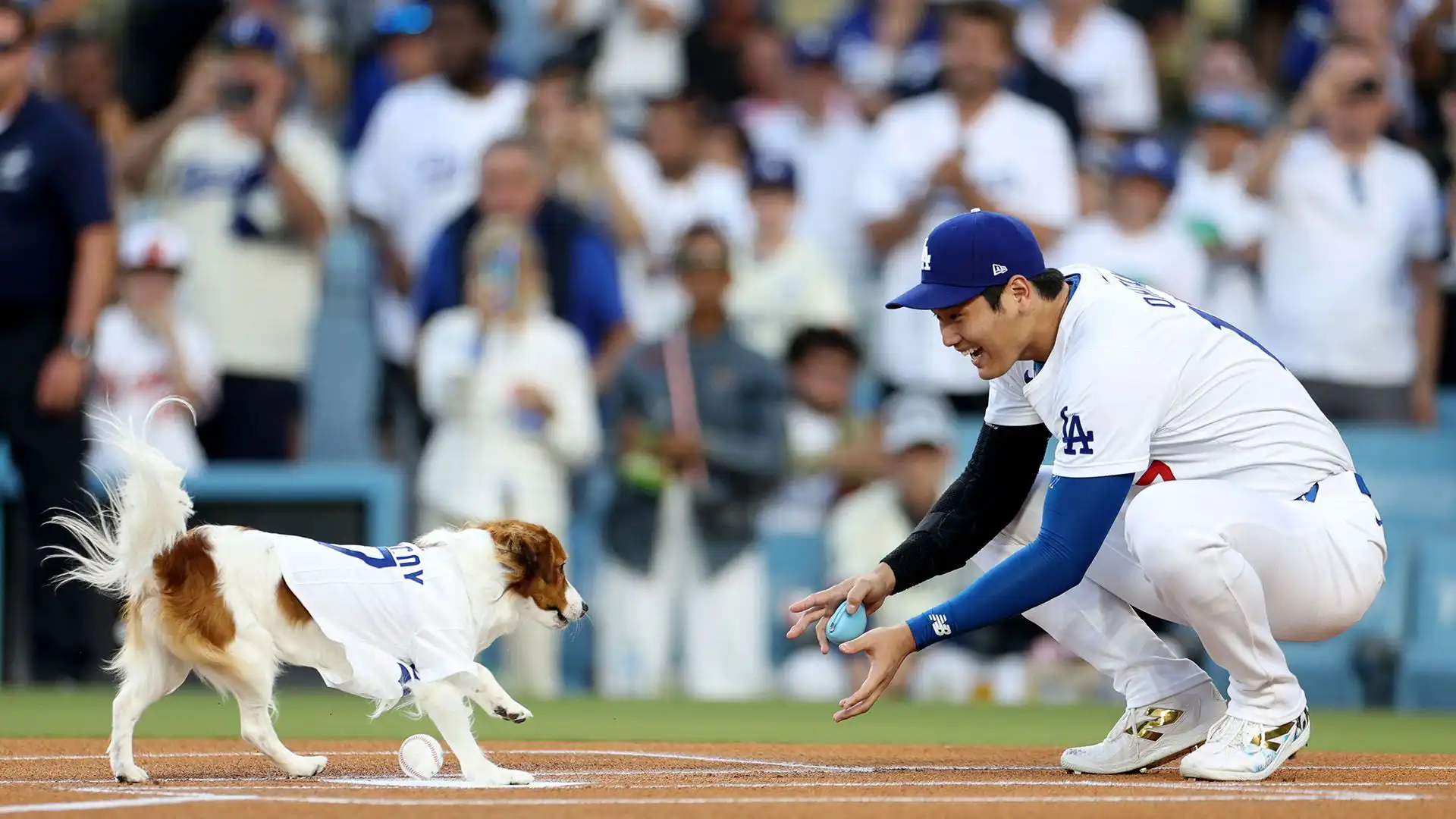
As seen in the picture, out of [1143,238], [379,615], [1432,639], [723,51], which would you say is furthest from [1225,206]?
[379,615]

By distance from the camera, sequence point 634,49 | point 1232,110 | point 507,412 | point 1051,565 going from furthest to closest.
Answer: point 634,49 < point 1232,110 < point 507,412 < point 1051,565

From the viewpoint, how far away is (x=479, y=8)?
1257cm

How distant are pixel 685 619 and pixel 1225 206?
14.6 ft

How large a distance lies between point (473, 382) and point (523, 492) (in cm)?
71

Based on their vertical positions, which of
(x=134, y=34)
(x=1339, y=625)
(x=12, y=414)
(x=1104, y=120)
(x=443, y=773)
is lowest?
(x=443, y=773)

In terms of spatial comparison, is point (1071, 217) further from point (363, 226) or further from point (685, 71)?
point (363, 226)

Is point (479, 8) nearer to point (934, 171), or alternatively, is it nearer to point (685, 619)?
point (934, 171)

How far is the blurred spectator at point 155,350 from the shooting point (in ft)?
36.5

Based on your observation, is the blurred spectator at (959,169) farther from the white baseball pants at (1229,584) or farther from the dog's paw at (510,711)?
the dog's paw at (510,711)

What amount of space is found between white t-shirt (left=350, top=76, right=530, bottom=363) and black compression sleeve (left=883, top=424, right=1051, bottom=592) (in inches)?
260

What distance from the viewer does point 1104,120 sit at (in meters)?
12.9

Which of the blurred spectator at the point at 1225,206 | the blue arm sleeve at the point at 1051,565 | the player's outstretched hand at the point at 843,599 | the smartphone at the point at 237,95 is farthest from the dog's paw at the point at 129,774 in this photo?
the blurred spectator at the point at 1225,206

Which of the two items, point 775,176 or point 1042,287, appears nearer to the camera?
point 1042,287

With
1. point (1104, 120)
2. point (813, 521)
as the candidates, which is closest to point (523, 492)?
point (813, 521)
